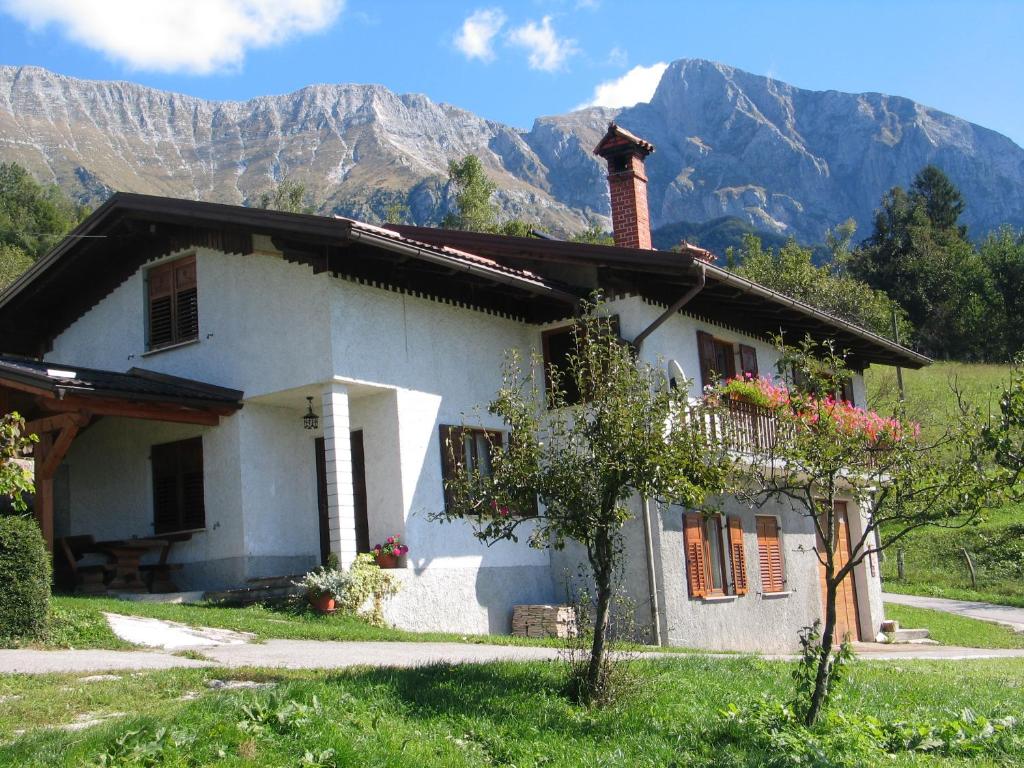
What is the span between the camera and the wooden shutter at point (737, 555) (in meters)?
17.7

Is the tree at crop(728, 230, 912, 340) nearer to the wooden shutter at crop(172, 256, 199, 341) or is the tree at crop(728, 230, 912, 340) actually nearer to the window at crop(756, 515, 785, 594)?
the window at crop(756, 515, 785, 594)

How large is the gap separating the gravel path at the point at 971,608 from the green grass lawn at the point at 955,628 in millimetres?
576

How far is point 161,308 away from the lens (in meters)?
17.4

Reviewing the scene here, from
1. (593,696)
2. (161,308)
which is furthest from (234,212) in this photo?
(593,696)

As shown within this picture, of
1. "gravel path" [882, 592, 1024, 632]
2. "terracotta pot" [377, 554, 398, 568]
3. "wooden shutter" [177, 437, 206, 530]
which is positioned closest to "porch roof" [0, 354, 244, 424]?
"wooden shutter" [177, 437, 206, 530]

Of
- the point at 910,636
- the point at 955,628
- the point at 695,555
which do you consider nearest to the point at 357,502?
the point at 695,555

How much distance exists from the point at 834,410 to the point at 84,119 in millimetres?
206076

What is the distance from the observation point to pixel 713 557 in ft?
57.3

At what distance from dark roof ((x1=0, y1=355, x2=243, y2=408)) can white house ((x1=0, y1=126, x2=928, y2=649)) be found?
34 mm

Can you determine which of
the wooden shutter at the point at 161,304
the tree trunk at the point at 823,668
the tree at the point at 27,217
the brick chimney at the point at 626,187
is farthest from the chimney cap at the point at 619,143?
the tree at the point at 27,217

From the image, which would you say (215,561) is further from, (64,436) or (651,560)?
(651,560)

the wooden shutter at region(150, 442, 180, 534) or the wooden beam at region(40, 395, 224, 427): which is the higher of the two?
the wooden beam at region(40, 395, 224, 427)

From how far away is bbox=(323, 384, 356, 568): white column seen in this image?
14555 millimetres

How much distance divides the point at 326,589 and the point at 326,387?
276 centimetres
